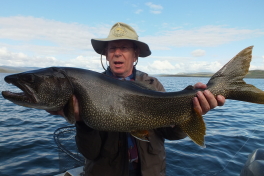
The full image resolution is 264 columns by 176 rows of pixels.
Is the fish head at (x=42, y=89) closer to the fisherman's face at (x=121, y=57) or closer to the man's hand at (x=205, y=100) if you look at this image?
the fisherman's face at (x=121, y=57)

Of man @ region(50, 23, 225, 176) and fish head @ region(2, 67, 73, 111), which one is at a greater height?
fish head @ region(2, 67, 73, 111)

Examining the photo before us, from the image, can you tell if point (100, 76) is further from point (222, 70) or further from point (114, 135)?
point (222, 70)

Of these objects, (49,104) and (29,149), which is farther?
(29,149)

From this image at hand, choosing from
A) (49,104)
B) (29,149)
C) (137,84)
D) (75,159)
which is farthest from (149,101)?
(29,149)

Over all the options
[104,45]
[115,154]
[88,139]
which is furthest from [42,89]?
[104,45]

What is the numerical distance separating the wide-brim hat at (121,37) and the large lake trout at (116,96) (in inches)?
44.3

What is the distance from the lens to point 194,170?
7.73m

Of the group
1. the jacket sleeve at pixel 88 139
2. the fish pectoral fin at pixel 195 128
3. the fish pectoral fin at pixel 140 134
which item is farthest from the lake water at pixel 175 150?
the fish pectoral fin at pixel 140 134

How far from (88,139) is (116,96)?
85 centimetres

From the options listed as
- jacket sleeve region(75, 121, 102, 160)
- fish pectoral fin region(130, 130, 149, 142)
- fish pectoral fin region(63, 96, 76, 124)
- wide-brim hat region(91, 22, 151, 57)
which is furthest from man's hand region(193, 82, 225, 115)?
fish pectoral fin region(63, 96, 76, 124)

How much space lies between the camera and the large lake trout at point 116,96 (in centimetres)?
305

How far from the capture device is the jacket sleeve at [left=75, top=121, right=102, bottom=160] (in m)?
3.33

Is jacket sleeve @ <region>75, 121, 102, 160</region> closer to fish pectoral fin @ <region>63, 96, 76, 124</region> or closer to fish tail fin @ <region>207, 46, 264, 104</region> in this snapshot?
fish pectoral fin @ <region>63, 96, 76, 124</region>

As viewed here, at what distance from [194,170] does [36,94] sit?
6.68 meters
